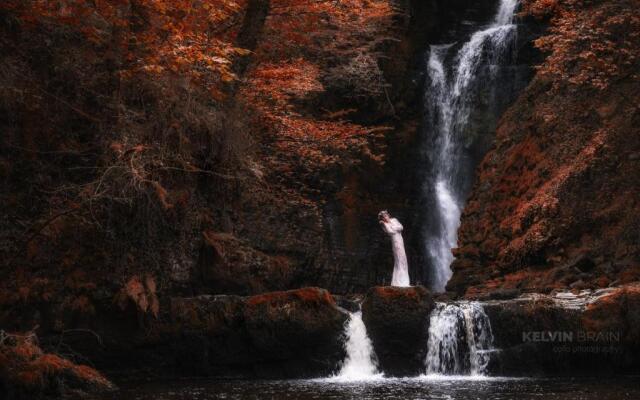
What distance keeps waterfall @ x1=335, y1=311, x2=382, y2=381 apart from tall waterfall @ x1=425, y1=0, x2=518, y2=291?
10.3m

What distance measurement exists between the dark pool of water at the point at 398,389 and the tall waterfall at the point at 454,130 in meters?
11.7

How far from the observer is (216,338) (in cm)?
1426

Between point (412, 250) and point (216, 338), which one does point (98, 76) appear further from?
point (412, 250)

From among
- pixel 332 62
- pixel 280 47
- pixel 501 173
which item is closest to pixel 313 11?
pixel 280 47

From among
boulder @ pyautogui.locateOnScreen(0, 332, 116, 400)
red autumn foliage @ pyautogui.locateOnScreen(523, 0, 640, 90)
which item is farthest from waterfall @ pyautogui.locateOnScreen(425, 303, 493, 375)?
boulder @ pyautogui.locateOnScreen(0, 332, 116, 400)

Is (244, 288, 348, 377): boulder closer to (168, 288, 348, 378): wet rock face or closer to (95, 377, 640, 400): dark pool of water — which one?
(168, 288, 348, 378): wet rock face

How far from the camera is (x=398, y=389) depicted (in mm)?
11477

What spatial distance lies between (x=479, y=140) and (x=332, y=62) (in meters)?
5.41

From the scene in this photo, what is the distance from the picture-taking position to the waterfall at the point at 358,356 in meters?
14.1

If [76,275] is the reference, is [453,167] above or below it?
above

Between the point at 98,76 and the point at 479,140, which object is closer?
the point at 98,76

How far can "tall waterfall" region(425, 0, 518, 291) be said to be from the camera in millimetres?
24547

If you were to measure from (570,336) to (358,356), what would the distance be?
151 inches

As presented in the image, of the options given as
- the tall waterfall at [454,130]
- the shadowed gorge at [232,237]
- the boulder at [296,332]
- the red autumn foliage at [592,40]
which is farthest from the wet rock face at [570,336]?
the tall waterfall at [454,130]
